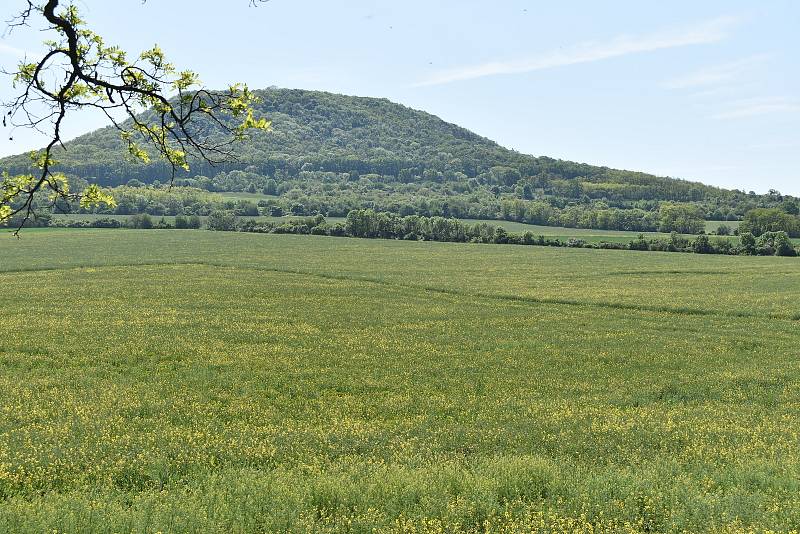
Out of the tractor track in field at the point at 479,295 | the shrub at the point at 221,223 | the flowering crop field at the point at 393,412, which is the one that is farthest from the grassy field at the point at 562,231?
the flowering crop field at the point at 393,412

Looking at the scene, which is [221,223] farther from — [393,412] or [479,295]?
[393,412]

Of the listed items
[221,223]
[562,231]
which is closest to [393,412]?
[221,223]

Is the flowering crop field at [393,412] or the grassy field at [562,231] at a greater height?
the grassy field at [562,231]

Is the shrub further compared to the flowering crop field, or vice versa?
the shrub

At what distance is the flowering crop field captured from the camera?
8664 mm

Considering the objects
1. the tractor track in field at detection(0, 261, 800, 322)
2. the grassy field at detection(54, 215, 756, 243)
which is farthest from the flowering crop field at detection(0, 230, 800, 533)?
the grassy field at detection(54, 215, 756, 243)

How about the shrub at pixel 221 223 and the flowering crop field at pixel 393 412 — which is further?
the shrub at pixel 221 223

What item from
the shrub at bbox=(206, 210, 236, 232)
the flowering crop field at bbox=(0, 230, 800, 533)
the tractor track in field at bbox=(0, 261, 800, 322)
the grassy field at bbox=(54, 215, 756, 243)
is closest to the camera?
the flowering crop field at bbox=(0, 230, 800, 533)

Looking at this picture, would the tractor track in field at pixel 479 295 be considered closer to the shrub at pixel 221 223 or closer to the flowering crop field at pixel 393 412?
the flowering crop field at pixel 393 412

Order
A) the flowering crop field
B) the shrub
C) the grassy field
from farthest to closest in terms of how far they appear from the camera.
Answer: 1. the shrub
2. the grassy field
3. the flowering crop field

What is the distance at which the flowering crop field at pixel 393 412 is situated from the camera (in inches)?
341

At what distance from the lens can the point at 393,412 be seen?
16375mm

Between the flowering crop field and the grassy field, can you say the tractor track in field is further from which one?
the grassy field

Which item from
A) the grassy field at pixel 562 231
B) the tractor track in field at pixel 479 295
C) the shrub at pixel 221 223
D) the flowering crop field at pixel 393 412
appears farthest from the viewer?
the shrub at pixel 221 223
